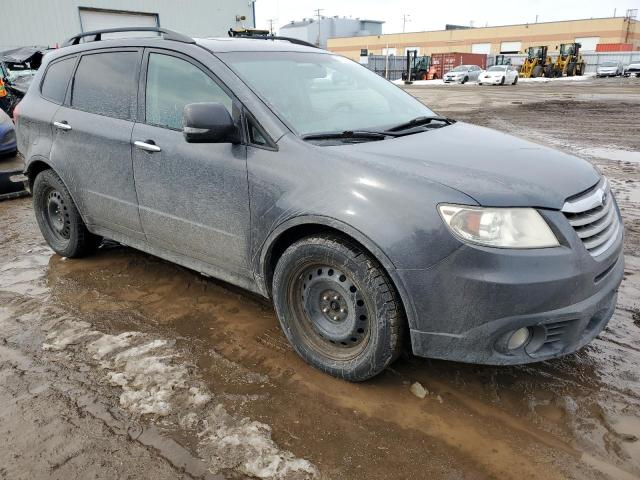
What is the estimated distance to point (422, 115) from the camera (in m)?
3.60

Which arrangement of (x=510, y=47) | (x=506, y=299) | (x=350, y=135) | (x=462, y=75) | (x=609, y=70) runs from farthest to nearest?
(x=510, y=47), (x=609, y=70), (x=462, y=75), (x=350, y=135), (x=506, y=299)

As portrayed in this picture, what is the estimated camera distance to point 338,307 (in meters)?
2.77

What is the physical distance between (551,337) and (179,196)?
230 cm

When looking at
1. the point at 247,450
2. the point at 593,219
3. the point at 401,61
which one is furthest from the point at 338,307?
the point at 401,61

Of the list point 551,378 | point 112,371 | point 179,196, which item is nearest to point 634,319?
point 551,378

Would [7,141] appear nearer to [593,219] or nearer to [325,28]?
[593,219]

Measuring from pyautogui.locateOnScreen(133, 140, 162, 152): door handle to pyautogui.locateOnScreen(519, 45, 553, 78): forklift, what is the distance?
44.3 m

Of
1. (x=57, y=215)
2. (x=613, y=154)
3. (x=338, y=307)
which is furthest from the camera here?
(x=613, y=154)

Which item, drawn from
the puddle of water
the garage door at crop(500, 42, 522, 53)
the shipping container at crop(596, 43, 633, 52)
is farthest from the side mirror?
the garage door at crop(500, 42, 522, 53)

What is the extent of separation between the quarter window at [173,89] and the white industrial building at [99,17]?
17985 millimetres

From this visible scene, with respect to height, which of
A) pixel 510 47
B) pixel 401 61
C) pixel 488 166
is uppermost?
pixel 510 47

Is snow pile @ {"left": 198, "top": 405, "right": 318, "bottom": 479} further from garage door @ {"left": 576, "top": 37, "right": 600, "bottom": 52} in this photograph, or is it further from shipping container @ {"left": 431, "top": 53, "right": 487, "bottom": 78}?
garage door @ {"left": 576, "top": 37, "right": 600, "bottom": 52}

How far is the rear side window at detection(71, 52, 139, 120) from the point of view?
11.9 feet

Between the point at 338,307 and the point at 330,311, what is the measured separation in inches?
2.5
